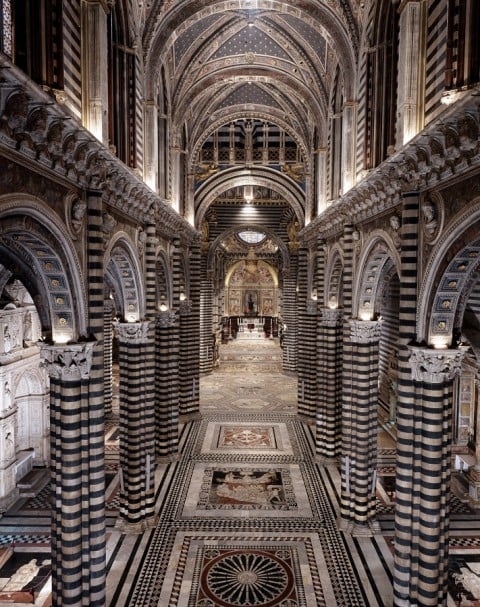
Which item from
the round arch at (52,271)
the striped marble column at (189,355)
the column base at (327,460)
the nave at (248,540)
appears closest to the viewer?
the round arch at (52,271)

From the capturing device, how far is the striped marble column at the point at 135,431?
12.9 metres

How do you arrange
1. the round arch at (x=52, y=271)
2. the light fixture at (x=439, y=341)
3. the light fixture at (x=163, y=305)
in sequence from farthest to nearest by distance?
1. the light fixture at (x=163, y=305)
2. the light fixture at (x=439, y=341)
3. the round arch at (x=52, y=271)

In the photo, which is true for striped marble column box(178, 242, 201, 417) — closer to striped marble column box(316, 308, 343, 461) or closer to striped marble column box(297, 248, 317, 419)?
striped marble column box(297, 248, 317, 419)

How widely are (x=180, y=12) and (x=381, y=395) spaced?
61.8 ft

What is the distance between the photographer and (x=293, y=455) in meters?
18.6

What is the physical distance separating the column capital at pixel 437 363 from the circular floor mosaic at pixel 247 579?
19.9 ft

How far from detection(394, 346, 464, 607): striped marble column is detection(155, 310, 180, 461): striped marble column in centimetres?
1014

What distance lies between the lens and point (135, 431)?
1306 centimetres

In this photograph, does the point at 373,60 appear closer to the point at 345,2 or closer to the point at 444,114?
the point at 345,2

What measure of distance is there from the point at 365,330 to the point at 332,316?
14.6 ft

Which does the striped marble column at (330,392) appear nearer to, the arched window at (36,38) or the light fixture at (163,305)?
the light fixture at (163,305)

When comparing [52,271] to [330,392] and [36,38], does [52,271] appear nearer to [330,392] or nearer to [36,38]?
[36,38]

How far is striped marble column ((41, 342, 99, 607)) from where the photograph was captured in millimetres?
8508

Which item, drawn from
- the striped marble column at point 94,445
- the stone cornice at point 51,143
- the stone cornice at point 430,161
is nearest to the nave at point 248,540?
the striped marble column at point 94,445
